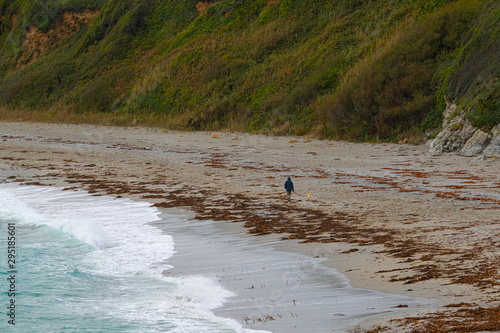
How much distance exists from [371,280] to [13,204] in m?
9.95

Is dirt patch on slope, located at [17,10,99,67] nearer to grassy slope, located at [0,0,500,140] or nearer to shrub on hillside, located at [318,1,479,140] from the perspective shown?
grassy slope, located at [0,0,500,140]

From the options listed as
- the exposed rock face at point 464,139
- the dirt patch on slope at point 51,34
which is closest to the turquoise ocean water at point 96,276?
the exposed rock face at point 464,139

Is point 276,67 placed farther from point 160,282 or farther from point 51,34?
point 51,34

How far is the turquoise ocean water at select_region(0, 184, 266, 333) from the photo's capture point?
6.80 m

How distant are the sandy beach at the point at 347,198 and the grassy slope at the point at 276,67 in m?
2.09

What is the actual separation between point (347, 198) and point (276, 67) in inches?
750

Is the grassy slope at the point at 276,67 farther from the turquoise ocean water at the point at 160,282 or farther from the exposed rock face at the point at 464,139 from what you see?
the turquoise ocean water at the point at 160,282

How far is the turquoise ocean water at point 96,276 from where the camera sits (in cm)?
680

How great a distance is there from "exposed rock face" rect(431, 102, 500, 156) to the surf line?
465 inches

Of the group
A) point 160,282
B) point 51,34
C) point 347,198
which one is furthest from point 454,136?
point 51,34

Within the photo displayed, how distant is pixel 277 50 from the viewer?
32.2 meters

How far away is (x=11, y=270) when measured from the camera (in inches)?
388

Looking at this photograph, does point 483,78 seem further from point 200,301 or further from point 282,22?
point 282,22

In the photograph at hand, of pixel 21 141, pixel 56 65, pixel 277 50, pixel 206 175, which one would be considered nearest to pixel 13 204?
pixel 206 175
